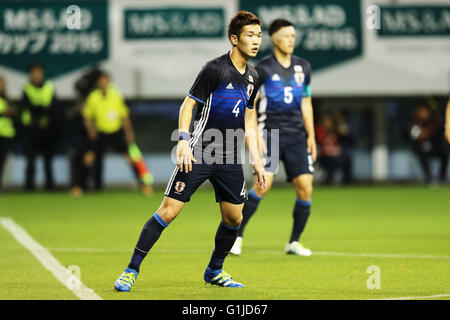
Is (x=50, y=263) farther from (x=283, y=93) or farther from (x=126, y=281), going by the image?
(x=283, y=93)

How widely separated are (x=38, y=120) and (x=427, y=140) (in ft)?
29.2

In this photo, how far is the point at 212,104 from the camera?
7.31 metres

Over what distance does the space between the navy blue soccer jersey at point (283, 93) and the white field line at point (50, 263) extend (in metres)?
2.62

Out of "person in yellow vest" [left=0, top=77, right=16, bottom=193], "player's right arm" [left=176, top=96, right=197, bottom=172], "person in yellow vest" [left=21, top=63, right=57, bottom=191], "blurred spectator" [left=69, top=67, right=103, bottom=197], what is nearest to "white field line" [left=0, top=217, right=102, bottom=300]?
"player's right arm" [left=176, top=96, right=197, bottom=172]

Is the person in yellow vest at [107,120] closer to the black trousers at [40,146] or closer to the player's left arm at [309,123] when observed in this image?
the black trousers at [40,146]

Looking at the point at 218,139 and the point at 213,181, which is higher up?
the point at 218,139

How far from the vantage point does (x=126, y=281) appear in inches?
281

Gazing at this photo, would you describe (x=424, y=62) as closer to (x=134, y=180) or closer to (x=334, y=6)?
(x=334, y=6)

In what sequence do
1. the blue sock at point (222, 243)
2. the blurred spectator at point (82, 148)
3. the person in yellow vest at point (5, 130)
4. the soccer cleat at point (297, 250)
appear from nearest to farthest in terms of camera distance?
the blue sock at point (222, 243) < the soccer cleat at point (297, 250) < the blurred spectator at point (82, 148) < the person in yellow vest at point (5, 130)

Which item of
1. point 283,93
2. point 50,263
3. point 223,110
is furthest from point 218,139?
point 283,93

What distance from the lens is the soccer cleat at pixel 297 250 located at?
971cm

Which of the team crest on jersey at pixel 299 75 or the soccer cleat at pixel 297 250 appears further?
the team crest on jersey at pixel 299 75

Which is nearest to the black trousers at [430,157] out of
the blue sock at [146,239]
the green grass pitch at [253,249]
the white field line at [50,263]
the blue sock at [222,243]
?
the green grass pitch at [253,249]

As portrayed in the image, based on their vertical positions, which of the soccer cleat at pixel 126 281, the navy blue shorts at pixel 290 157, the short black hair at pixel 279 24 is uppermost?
the short black hair at pixel 279 24
